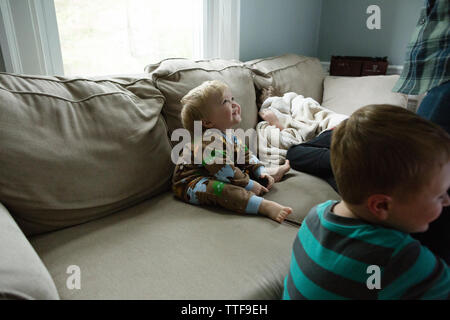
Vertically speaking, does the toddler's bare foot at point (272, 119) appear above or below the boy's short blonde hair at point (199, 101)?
below

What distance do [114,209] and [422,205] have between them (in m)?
1.02

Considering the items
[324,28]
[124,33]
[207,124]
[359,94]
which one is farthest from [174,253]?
[324,28]

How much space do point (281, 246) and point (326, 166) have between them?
1.83ft

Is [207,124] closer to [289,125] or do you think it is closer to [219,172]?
[219,172]

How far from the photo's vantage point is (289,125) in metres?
1.88

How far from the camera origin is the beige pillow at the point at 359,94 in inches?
85.0

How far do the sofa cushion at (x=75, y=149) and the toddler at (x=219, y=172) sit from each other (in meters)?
0.13

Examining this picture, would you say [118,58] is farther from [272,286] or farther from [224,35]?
[272,286]

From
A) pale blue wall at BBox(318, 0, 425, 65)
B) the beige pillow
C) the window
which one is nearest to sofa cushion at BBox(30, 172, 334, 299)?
the window

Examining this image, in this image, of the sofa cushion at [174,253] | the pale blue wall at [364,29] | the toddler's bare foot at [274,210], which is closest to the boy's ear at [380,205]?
the sofa cushion at [174,253]

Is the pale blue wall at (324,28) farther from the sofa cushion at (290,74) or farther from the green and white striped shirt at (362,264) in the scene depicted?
the green and white striped shirt at (362,264)

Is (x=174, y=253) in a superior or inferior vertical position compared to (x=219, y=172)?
inferior

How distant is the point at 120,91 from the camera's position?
136 cm

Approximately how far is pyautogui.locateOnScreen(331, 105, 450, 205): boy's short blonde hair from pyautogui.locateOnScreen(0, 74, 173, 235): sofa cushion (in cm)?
85
